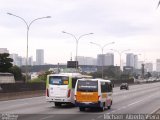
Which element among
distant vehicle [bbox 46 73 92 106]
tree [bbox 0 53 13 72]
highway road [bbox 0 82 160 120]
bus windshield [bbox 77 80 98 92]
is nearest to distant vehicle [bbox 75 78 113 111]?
bus windshield [bbox 77 80 98 92]

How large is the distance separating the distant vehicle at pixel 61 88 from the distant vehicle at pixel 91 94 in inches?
95.7

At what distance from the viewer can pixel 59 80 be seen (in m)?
32.8

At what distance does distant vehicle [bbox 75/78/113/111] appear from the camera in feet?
94.3

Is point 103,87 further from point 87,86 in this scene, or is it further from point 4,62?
point 4,62

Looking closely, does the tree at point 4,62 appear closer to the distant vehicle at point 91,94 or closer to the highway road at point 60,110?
the highway road at point 60,110

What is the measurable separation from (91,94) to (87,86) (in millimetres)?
712

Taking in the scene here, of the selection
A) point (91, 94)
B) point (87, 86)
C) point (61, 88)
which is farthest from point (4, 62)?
point (91, 94)

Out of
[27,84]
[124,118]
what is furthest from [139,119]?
[27,84]

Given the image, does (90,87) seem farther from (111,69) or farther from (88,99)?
(111,69)

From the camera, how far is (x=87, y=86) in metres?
29.4

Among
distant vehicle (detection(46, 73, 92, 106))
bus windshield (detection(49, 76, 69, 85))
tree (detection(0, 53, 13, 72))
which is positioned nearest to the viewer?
distant vehicle (detection(46, 73, 92, 106))

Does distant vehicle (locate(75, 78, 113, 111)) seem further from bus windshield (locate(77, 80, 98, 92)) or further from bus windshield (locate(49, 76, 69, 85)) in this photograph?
bus windshield (locate(49, 76, 69, 85))

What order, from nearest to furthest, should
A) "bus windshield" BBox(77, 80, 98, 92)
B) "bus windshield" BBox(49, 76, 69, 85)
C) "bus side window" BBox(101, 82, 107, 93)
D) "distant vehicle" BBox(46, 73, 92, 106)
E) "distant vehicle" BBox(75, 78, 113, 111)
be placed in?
"distant vehicle" BBox(75, 78, 113, 111), "bus windshield" BBox(77, 80, 98, 92), "bus side window" BBox(101, 82, 107, 93), "distant vehicle" BBox(46, 73, 92, 106), "bus windshield" BBox(49, 76, 69, 85)

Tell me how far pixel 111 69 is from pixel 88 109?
166573 millimetres
